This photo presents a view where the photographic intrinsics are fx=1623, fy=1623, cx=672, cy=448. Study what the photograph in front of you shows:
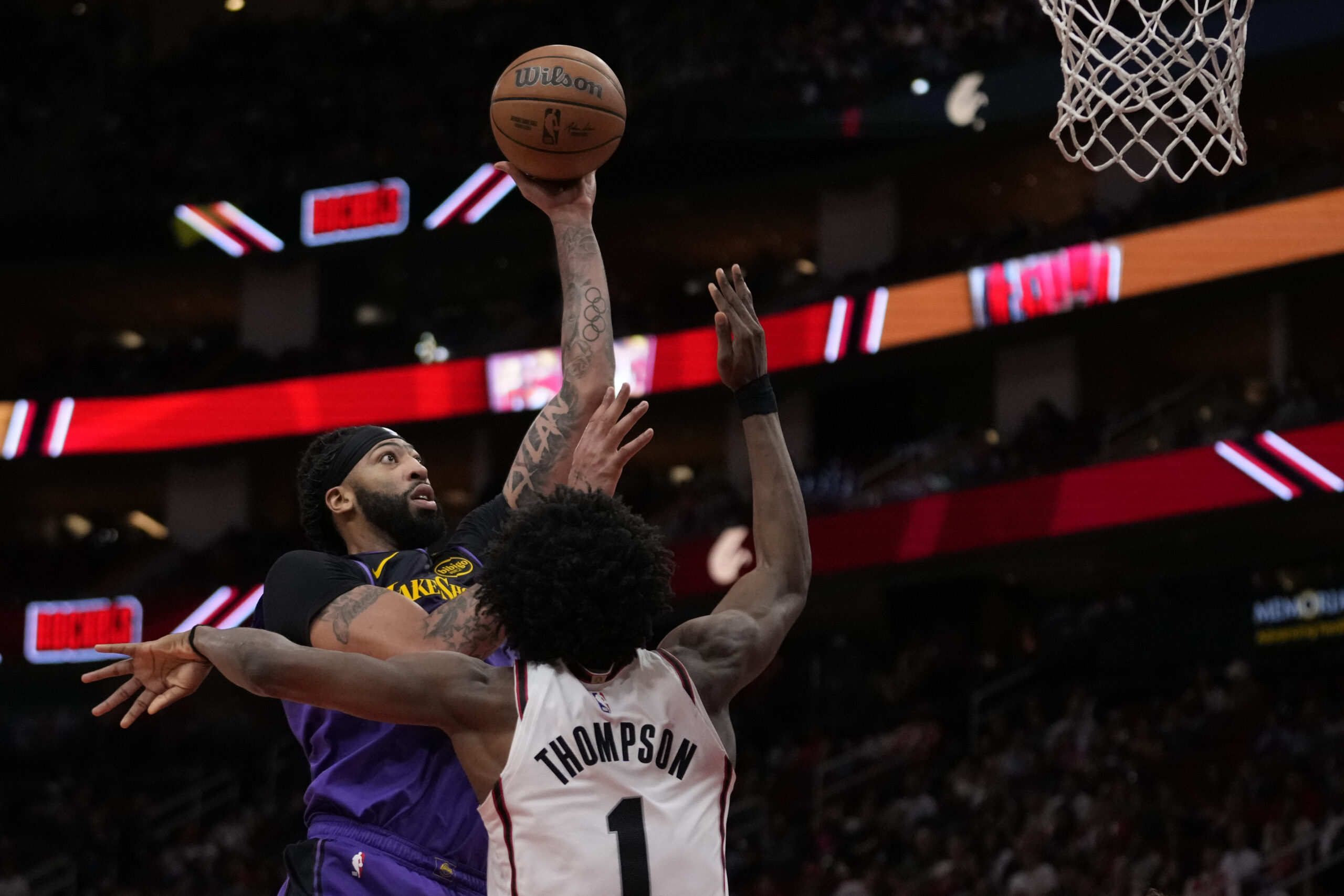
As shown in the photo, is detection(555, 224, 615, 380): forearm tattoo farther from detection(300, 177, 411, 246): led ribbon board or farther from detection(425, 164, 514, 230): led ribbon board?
detection(300, 177, 411, 246): led ribbon board

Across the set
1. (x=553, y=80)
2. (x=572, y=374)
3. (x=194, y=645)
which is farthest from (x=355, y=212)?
(x=194, y=645)

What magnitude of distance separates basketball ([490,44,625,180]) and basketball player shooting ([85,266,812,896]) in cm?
139

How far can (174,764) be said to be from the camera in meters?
20.8

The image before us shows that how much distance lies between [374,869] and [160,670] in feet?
2.08

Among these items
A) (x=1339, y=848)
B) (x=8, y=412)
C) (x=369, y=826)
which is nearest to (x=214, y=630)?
(x=369, y=826)

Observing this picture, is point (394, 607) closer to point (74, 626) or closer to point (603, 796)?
point (603, 796)

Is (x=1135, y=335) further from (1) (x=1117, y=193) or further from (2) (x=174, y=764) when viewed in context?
(2) (x=174, y=764)

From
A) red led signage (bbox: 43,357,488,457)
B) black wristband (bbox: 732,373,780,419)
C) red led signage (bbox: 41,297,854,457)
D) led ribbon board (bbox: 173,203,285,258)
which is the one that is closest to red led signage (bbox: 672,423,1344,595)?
red led signage (bbox: 41,297,854,457)

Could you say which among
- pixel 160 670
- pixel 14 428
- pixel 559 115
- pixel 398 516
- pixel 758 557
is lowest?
pixel 160 670

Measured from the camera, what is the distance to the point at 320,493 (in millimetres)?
4031

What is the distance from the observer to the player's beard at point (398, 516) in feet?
13.0

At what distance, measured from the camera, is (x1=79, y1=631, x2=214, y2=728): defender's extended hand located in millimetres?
3197

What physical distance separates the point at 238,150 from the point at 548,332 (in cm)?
679

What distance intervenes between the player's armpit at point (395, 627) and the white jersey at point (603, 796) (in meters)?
0.28
